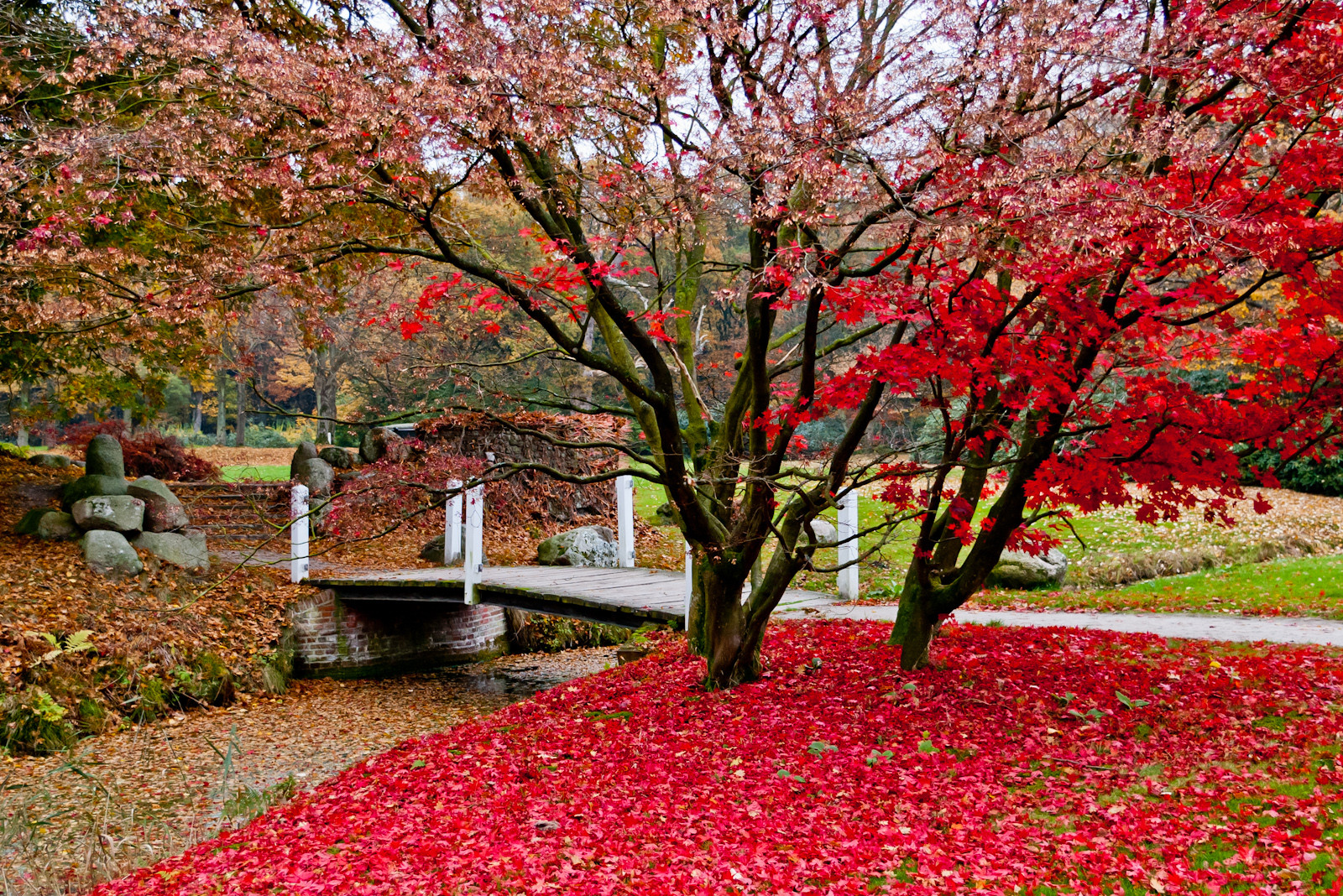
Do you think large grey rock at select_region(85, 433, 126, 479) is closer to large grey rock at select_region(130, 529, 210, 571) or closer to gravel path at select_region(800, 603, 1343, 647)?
large grey rock at select_region(130, 529, 210, 571)

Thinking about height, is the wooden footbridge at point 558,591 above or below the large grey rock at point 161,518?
below

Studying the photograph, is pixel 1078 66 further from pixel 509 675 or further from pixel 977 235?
pixel 509 675

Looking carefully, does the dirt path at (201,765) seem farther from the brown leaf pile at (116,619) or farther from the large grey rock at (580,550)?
the large grey rock at (580,550)

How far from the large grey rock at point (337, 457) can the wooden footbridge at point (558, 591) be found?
5957mm

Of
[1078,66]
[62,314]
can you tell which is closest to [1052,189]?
[1078,66]

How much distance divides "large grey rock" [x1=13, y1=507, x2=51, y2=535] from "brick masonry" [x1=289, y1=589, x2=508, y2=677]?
11.4 ft

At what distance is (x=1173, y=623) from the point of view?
8438 millimetres

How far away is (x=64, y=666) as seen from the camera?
27.5 feet

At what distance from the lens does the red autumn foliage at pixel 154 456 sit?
1677 cm

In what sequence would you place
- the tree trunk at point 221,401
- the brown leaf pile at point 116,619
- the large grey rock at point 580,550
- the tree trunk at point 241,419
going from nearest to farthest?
the brown leaf pile at point 116,619
the large grey rock at point 580,550
the tree trunk at point 241,419
the tree trunk at point 221,401

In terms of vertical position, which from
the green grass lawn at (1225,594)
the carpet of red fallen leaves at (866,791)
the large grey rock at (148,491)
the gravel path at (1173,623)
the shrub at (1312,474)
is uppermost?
the shrub at (1312,474)

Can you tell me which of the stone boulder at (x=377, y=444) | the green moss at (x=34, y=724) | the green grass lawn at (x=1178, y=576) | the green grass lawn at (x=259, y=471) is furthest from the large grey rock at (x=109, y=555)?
the green grass lawn at (x=259, y=471)

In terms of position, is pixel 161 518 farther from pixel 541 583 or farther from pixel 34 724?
pixel 541 583

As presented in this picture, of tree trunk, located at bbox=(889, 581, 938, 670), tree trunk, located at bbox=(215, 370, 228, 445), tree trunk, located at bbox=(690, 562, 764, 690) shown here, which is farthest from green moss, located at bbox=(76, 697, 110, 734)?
tree trunk, located at bbox=(215, 370, 228, 445)
